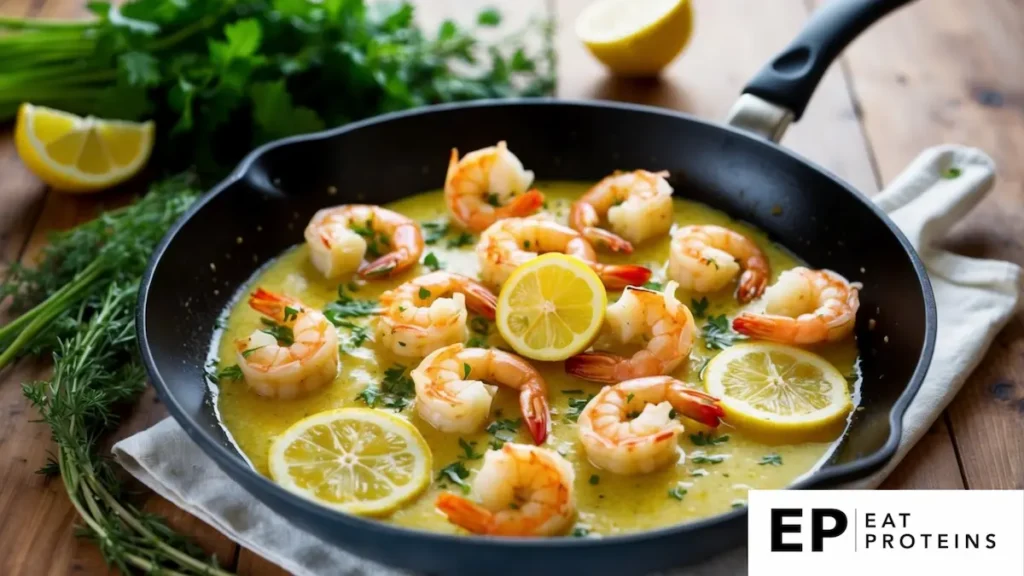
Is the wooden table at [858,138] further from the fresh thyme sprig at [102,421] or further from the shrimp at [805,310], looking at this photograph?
the shrimp at [805,310]

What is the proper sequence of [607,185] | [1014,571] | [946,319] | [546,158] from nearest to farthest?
1. [1014,571]
2. [946,319]
3. [607,185]
4. [546,158]

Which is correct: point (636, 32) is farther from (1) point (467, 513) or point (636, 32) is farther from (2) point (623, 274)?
(1) point (467, 513)

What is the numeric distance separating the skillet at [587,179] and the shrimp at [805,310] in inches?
5.2

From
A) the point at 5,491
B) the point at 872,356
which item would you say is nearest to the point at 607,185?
the point at 872,356

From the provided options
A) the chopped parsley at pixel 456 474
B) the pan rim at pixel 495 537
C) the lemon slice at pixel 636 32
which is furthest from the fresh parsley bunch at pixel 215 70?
the chopped parsley at pixel 456 474

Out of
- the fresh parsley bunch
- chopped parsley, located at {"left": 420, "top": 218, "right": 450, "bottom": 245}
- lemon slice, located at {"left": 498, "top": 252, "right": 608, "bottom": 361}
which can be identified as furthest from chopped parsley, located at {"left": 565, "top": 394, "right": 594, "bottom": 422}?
the fresh parsley bunch

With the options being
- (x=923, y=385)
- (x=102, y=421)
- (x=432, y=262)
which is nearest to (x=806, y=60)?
(x=923, y=385)

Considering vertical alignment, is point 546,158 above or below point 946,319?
above

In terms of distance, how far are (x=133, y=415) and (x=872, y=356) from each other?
196 centimetres

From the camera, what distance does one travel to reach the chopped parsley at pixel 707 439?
2.68 meters

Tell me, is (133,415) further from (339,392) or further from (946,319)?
(946,319)

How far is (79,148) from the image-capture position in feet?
12.5

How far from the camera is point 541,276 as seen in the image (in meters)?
2.90

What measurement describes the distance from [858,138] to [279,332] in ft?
7.48
